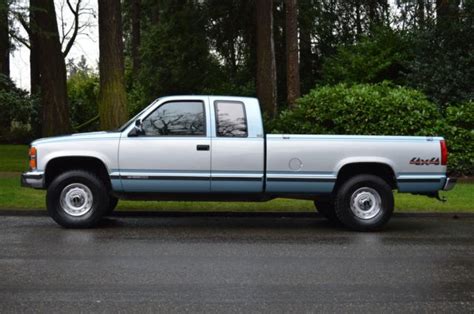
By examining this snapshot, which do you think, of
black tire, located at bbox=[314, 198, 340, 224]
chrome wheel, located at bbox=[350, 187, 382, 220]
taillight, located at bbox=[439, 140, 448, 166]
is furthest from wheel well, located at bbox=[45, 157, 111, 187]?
taillight, located at bbox=[439, 140, 448, 166]

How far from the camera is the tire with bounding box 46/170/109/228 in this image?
982 cm

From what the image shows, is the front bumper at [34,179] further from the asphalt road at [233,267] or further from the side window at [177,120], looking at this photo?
the side window at [177,120]

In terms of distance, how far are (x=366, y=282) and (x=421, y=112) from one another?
35.4 ft

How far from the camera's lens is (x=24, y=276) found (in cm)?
674

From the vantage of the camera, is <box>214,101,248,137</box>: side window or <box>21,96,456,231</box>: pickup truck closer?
<box>21,96,456,231</box>: pickup truck

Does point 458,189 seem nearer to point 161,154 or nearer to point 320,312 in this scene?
point 161,154

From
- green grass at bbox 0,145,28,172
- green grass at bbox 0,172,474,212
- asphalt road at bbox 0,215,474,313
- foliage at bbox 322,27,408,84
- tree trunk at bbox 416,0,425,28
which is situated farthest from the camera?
tree trunk at bbox 416,0,425,28

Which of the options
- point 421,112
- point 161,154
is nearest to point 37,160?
point 161,154

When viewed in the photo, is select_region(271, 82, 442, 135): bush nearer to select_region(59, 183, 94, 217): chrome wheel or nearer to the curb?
the curb

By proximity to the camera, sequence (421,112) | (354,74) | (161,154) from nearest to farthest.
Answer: (161,154)
(421,112)
(354,74)

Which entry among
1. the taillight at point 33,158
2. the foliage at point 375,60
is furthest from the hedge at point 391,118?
the taillight at point 33,158

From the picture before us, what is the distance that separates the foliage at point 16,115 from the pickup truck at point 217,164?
21697 millimetres

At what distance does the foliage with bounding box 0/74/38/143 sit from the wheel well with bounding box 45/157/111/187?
21.6 m

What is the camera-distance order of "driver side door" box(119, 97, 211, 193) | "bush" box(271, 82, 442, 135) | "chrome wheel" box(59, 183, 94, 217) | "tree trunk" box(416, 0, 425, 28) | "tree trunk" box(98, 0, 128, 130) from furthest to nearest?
"tree trunk" box(416, 0, 425, 28), "tree trunk" box(98, 0, 128, 130), "bush" box(271, 82, 442, 135), "chrome wheel" box(59, 183, 94, 217), "driver side door" box(119, 97, 211, 193)
